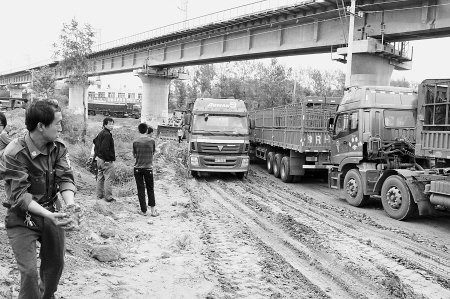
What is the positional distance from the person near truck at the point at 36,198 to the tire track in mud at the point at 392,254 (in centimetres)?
379

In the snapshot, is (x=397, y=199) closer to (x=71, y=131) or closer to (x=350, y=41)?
(x=350, y=41)

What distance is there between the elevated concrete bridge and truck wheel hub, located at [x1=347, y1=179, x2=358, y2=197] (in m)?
9.35

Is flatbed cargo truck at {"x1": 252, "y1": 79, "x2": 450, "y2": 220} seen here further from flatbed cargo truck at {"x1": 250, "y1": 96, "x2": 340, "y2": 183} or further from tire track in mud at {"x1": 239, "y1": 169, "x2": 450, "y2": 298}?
tire track in mud at {"x1": 239, "y1": 169, "x2": 450, "y2": 298}

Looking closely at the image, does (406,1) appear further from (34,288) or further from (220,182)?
(34,288)

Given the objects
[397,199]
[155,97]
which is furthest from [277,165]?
[155,97]

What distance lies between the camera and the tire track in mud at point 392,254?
16.6ft

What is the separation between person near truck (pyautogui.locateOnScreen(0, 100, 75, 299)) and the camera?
2967 millimetres

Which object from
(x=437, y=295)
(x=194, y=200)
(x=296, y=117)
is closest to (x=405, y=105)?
(x=296, y=117)

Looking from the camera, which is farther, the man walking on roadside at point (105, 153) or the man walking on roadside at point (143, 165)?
the man walking on roadside at point (105, 153)

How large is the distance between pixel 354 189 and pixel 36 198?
8841 mm

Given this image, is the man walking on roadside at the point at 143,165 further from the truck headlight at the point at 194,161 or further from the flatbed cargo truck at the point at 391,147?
the truck headlight at the point at 194,161

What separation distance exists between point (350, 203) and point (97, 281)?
776 cm

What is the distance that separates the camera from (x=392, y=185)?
357 inches

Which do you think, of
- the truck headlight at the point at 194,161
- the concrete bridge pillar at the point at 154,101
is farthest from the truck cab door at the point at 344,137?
the concrete bridge pillar at the point at 154,101
